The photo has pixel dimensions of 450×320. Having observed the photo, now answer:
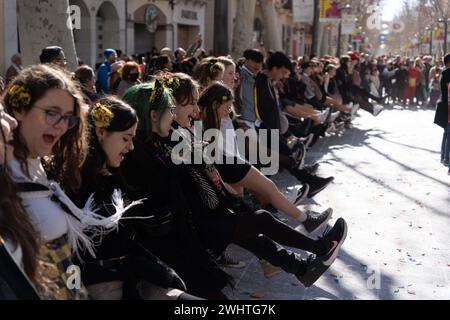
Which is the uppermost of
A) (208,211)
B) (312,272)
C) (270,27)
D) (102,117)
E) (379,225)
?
(270,27)

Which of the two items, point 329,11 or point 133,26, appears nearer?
point 133,26

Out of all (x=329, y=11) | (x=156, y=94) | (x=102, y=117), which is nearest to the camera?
(x=102, y=117)

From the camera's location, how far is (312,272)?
4.41 m

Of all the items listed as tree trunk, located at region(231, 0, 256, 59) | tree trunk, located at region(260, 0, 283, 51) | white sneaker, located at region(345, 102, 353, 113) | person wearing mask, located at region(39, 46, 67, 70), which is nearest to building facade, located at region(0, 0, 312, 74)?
tree trunk, located at region(260, 0, 283, 51)

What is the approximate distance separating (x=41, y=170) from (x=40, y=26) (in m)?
4.37

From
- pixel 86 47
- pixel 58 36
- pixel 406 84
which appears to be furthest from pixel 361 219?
pixel 406 84

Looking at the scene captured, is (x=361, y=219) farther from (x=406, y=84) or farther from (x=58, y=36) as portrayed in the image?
(x=406, y=84)

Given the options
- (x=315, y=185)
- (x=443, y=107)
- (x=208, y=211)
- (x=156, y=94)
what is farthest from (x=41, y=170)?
(x=443, y=107)

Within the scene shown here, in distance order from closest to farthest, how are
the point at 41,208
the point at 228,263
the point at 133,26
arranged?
the point at 41,208, the point at 228,263, the point at 133,26

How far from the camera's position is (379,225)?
6.34m

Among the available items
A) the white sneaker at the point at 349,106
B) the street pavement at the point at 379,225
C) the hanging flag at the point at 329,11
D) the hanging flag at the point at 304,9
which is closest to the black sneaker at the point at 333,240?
the street pavement at the point at 379,225

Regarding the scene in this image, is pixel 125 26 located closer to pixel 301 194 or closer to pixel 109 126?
pixel 301 194

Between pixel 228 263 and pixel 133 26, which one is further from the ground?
pixel 133 26
